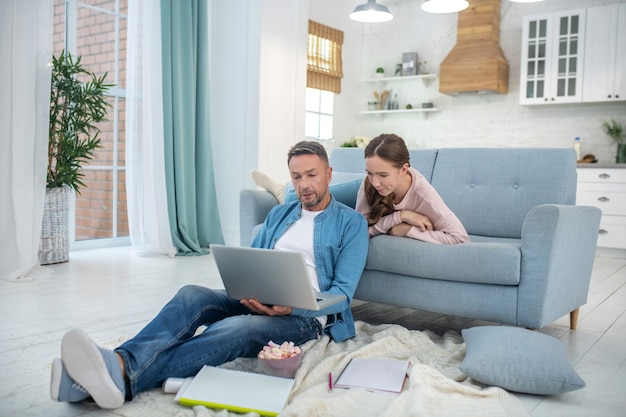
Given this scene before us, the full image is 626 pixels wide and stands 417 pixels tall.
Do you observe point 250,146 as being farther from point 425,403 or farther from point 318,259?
point 425,403

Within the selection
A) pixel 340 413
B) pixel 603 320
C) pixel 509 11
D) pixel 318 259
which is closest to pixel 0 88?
pixel 318 259

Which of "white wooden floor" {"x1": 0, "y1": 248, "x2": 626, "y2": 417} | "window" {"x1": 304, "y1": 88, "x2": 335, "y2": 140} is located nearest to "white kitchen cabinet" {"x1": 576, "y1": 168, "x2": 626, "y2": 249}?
"white wooden floor" {"x1": 0, "y1": 248, "x2": 626, "y2": 417}

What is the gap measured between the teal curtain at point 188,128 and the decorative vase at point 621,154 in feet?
12.1

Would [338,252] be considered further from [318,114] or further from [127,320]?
[318,114]

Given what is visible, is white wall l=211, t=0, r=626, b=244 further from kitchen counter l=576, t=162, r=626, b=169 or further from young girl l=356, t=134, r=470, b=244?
young girl l=356, t=134, r=470, b=244

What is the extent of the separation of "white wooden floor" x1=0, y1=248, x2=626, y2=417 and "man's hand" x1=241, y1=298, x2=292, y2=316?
1.81 ft

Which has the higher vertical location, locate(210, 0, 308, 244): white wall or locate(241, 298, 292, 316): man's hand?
locate(210, 0, 308, 244): white wall

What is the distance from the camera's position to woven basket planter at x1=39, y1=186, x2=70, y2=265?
414 cm

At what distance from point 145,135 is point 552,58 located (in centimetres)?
385

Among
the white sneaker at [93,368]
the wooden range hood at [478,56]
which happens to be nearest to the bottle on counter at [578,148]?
the wooden range hood at [478,56]

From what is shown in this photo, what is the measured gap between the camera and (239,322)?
1.93 m

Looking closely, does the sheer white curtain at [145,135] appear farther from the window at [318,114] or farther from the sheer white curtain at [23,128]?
the window at [318,114]

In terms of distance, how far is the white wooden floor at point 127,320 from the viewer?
184 centimetres

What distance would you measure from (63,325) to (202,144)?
270cm
